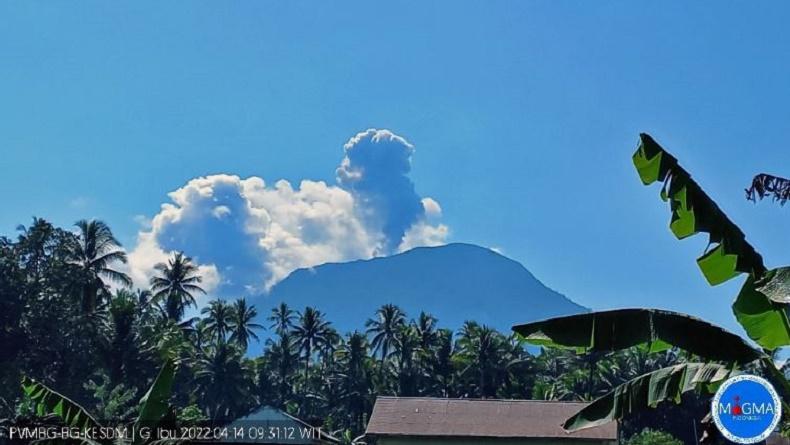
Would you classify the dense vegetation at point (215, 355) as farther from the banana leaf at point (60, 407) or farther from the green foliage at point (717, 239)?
the green foliage at point (717, 239)

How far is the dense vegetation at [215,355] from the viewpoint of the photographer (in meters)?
40.2

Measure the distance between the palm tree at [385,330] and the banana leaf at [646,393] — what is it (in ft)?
193

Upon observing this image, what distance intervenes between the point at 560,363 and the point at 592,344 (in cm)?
6219

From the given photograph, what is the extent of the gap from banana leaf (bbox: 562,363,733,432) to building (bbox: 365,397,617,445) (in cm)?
1922

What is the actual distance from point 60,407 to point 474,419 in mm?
17464

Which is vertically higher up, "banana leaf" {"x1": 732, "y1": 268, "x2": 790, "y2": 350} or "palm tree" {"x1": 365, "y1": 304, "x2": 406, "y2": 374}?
"palm tree" {"x1": 365, "y1": 304, "x2": 406, "y2": 374}

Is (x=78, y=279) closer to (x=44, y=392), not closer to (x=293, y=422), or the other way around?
(x=293, y=422)

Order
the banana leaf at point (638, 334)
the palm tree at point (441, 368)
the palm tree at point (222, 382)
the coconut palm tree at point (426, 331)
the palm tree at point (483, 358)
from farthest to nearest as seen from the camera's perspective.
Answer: the coconut palm tree at point (426, 331), the palm tree at point (441, 368), the palm tree at point (483, 358), the palm tree at point (222, 382), the banana leaf at point (638, 334)

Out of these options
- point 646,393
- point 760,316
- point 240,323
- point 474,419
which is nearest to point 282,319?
point 240,323

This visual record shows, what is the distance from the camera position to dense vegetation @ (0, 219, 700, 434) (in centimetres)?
4016

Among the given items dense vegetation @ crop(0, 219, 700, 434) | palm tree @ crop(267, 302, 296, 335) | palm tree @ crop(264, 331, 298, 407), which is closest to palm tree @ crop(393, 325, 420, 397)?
dense vegetation @ crop(0, 219, 700, 434)

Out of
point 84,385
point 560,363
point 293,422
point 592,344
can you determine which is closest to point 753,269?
point 592,344

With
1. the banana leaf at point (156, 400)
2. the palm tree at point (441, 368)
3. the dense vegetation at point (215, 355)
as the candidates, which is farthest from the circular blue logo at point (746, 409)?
the palm tree at point (441, 368)

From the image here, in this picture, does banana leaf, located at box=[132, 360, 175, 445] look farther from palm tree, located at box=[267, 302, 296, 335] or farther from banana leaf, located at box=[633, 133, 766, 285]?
palm tree, located at box=[267, 302, 296, 335]
